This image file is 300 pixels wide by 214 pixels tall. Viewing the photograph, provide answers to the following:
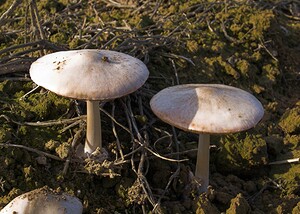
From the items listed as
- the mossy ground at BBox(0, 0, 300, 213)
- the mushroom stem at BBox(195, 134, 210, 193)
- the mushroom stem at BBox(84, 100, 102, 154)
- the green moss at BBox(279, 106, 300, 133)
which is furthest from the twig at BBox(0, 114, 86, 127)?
the green moss at BBox(279, 106, 300, 133)

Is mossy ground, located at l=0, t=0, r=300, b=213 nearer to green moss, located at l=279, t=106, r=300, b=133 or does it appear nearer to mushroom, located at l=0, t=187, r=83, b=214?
green moss, located at l=279, t=106, r=300, b=133

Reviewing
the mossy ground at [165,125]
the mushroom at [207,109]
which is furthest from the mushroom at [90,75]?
the mossy ground at [165,125]

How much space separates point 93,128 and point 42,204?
0.69 metres

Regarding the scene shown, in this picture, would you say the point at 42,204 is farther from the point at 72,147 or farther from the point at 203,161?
the point at 203,161

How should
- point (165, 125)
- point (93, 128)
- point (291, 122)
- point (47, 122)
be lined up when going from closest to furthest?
point (93, 128)
point (47, 122)
point (165, 125)
point (291, 122)

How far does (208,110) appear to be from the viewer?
8.37ft

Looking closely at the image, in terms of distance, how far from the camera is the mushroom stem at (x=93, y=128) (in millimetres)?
2812

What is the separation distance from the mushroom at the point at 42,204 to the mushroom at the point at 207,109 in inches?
27.4

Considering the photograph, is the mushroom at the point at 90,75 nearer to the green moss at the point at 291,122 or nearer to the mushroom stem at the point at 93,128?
the mushroom stem at the point at 93,128

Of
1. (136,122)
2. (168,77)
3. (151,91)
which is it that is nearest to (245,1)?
(168,77)

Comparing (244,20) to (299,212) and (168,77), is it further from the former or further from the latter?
(299,212)

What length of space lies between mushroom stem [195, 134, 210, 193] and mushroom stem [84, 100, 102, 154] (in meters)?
0.64

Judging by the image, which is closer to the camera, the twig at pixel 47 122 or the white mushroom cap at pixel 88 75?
the white mushroom cap at pixel 88 75

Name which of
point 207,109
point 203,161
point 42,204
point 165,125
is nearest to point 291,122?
point 165,125
